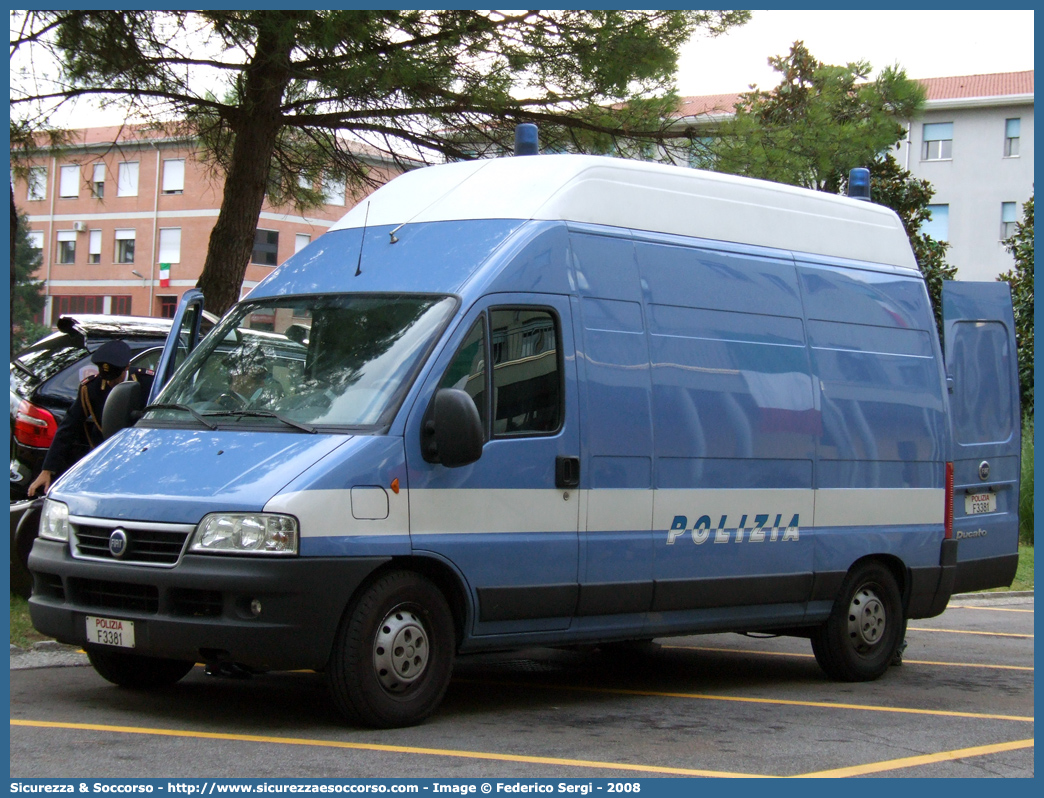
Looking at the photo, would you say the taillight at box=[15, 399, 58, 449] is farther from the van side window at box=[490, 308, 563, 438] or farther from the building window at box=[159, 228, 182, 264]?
the building window at box=[159, 228, 182, 264]

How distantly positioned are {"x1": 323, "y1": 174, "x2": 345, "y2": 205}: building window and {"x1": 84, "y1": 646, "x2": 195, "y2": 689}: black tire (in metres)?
8.73

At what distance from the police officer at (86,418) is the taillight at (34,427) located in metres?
1.04

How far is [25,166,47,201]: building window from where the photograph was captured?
13.9 m

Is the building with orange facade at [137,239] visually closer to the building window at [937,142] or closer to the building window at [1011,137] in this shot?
the building window at [937,142]

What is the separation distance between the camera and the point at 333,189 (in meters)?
16.1

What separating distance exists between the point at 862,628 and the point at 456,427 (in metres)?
3.87

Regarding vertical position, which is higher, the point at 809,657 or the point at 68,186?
the point at 68,186

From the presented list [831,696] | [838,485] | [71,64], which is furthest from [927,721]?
[71,64]

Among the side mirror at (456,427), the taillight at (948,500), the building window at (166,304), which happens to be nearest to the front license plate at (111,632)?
the side mirror at (456,427)

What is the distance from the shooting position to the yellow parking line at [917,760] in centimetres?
631

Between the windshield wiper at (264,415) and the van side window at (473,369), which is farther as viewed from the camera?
the van side window at (473,369)

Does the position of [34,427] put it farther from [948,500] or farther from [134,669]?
[948,500]

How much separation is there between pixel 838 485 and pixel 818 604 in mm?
754

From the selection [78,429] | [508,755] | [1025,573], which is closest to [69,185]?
[1025,573]
